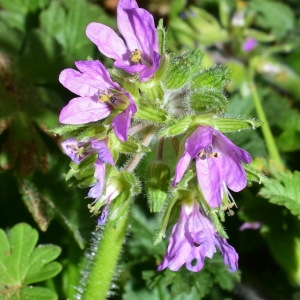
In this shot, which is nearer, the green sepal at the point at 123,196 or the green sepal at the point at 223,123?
the green sepal at the point at 223,123

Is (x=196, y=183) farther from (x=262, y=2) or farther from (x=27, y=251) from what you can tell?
(x=262, y=2)

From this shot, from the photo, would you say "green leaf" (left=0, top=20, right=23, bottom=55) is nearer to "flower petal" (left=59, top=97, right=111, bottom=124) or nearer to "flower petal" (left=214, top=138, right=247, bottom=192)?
"flower petal" (left=59, top=97, right=111, bottom=124)

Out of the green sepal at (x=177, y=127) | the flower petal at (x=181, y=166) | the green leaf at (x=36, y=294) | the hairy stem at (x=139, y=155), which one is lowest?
the green leaf at (x=36, y=294)

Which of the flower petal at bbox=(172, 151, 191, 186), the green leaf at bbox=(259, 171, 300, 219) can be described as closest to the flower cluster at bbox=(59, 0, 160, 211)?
the flower petal at bbox=(172, 151, 191, 186)

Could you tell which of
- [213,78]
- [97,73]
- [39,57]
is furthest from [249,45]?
[97,73]

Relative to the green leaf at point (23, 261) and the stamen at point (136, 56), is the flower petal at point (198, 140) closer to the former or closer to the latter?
the stamen at point (136, 56)

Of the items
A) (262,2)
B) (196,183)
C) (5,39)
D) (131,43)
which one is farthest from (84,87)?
(262,2)

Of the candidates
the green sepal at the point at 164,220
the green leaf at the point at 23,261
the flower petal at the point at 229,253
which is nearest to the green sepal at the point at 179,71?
the green sepal at the point at 164,220
